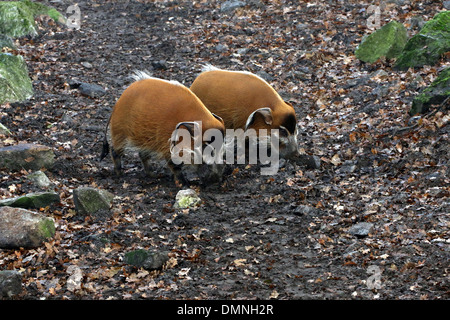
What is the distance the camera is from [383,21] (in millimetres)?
13125

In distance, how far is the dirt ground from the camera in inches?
223

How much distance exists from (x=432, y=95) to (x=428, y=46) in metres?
2.21

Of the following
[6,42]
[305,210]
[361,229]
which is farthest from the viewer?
[6,42]

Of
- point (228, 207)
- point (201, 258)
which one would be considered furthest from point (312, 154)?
point (201, 258)

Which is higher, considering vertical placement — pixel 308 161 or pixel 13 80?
pixel 13 80

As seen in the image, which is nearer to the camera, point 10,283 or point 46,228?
point 10,283

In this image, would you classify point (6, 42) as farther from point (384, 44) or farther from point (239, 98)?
point (384, 44)

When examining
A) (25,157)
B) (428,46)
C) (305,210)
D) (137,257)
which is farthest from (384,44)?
(137,257)

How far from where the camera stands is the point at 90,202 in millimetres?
7074

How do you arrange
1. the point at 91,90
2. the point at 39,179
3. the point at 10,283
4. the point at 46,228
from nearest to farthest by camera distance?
the point at 10,283
the point at 46,228
the point at 39,179
the point at 91,90

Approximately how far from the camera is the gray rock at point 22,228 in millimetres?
6145

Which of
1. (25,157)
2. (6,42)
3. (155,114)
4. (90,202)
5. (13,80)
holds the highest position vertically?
(6,42)
